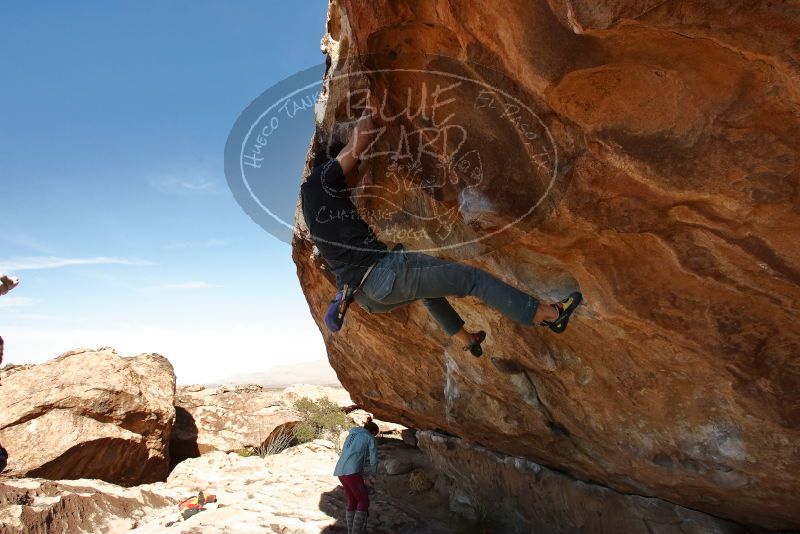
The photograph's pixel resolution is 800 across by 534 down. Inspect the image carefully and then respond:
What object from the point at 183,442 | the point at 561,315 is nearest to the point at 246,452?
the point at 183,442

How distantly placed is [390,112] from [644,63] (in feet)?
6.78

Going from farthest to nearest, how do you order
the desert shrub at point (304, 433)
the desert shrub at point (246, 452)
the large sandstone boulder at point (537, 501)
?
the desert shrub at point (304, 433) → the desert shrub at point (246, 452) → the large sandstone boulder at point (537, 501)

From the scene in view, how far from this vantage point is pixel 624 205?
325cm

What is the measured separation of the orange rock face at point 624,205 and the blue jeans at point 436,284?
1.93 ft

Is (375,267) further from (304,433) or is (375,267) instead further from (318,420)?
(318,420)

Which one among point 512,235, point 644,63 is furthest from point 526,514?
point 644,63

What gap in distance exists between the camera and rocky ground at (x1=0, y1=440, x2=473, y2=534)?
6750mm

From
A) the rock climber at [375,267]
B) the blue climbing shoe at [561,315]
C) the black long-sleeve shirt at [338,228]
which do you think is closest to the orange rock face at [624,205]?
the blue climbing shoe at [561,315]

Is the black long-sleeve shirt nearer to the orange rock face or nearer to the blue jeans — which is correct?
the blue jeans

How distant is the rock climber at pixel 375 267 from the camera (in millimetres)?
3527

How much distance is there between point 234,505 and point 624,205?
6762 millimetres

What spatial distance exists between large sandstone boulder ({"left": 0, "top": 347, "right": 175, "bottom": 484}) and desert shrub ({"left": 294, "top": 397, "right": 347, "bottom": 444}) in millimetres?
3407

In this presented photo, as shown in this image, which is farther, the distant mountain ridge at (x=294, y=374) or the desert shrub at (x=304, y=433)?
the distant mountain ridge at (x=294, y=374)

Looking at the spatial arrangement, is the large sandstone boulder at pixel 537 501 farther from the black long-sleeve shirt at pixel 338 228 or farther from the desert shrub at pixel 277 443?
the desert shrub at pixel 277 443
